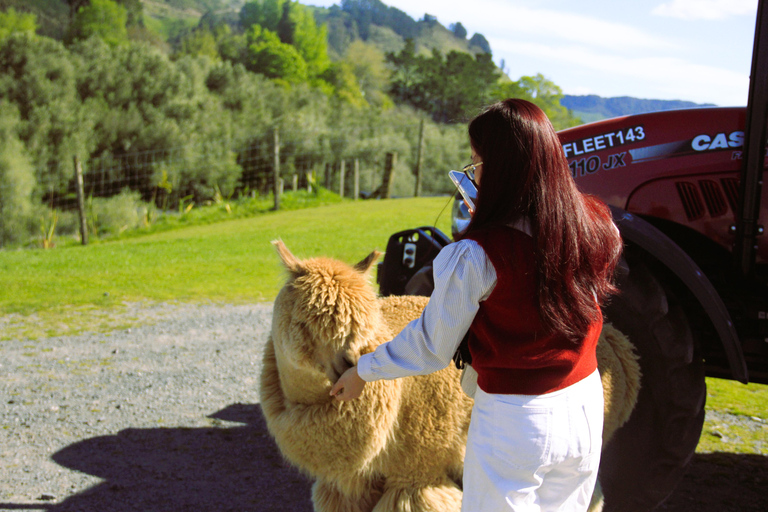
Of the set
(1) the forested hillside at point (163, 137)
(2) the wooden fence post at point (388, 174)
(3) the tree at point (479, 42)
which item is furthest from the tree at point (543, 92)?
(3) the tree at point (479, 42)

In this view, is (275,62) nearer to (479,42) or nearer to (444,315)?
(444,315)

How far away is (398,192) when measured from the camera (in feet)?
96.7

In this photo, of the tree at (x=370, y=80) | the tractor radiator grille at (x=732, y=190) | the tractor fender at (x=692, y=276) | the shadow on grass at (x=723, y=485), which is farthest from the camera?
the tree at (x=370, y=80)

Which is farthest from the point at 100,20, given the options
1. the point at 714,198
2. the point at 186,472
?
the point at 714,198

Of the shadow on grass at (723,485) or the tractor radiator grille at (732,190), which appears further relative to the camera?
the shadow on grass at (723,485)

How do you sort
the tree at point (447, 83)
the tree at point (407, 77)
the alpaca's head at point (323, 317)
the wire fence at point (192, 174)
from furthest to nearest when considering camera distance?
the tree at point (407, 77), the tree at point (447, 83), the wire fence at point (192, 174), the alpaca's head at point (323, 317)

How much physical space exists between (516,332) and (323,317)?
0.99 meters

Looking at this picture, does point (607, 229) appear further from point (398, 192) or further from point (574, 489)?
point (398, 192)

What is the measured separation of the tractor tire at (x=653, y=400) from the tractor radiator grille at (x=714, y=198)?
23.1 inches

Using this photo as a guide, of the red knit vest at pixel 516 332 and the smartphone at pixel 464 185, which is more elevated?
the smartphone at pixel 464 185

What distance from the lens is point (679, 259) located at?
3289 millimetres

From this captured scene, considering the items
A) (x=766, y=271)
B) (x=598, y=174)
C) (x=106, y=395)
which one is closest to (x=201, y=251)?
(x=106, y=395)

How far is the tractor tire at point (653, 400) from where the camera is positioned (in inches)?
130

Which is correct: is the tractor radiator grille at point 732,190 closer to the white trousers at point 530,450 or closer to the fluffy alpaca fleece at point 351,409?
the fluffy alpaca fleece at point 351,409
